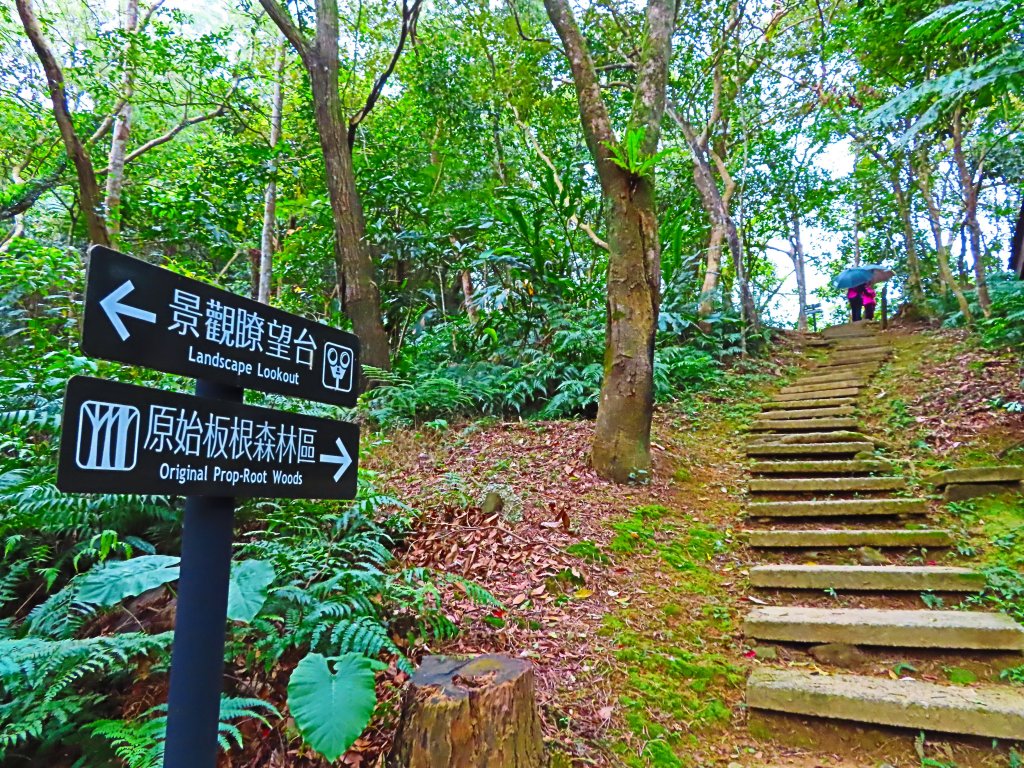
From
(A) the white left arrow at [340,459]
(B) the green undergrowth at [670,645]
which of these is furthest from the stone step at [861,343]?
(A) the white left arrow at [340,459]

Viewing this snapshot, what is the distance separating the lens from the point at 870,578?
3756 mm

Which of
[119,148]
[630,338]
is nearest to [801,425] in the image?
[630,338]

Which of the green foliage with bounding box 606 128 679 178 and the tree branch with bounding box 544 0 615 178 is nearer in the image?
the green foliage with bounding box 606 128 679 178

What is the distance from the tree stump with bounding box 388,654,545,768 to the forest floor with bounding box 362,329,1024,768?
0.31 metres

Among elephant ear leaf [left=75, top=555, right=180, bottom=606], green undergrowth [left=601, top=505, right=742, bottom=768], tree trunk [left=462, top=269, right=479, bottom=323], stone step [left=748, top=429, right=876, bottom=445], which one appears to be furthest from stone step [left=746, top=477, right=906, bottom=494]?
elephant ear leaf [left=75, top=555, right=180, bottom=606]

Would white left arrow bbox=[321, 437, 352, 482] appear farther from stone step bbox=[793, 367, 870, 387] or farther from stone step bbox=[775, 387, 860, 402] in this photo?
Result: stone step bbox=[793, 367, 870, 387]

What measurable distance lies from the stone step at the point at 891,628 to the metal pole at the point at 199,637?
3157 mm

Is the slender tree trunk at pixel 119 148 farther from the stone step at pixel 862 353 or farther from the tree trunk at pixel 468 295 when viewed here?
the stone step at pixel 862 353

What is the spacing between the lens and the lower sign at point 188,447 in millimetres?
1188

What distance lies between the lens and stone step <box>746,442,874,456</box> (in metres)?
5.73

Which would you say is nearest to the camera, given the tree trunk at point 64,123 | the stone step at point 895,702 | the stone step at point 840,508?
the stone step at point 895,702

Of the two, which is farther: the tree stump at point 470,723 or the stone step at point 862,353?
the stone step at point 862,353

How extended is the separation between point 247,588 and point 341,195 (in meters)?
5.93

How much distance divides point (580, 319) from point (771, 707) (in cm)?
557
